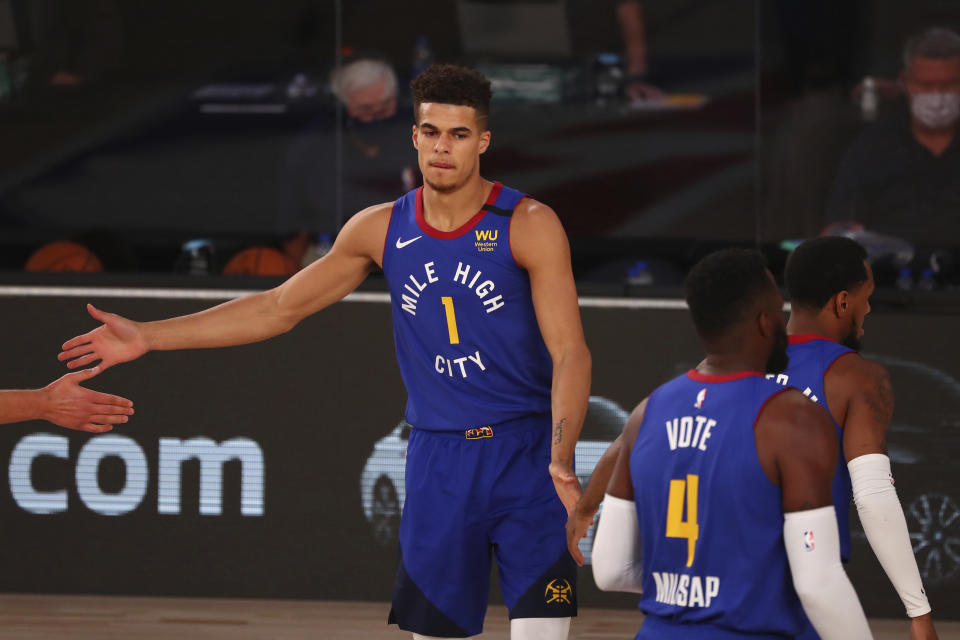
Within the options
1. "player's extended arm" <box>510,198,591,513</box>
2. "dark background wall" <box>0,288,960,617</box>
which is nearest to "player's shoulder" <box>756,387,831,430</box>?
"player's extended arm" <box>510,198,591,513</box>

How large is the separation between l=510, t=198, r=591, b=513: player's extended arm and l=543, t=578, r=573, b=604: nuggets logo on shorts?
0.39m

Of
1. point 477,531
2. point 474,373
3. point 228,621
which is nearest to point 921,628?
point 477,531

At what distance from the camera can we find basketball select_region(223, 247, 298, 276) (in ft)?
23.4

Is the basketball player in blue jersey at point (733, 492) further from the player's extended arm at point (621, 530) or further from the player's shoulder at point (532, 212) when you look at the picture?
the player's shoulder at point (532, 212)

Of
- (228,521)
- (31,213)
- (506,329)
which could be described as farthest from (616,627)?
(31,213)

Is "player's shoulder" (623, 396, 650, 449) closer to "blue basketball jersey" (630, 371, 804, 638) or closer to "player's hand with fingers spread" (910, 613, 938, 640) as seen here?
"blue basketball jersey" (630, 371, 804, 638)

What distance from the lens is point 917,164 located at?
8.26 m

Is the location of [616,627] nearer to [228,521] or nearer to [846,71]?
[228,521]

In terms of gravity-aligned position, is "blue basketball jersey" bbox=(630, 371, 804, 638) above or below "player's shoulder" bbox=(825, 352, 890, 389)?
below

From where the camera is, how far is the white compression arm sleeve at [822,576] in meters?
2.33

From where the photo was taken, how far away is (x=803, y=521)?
2340 millimetres

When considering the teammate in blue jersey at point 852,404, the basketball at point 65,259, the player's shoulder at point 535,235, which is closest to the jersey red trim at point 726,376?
the teammate in blue jersey at point 852,404

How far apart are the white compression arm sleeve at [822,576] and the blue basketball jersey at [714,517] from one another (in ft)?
0.24

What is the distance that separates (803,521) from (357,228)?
1.89 meters
